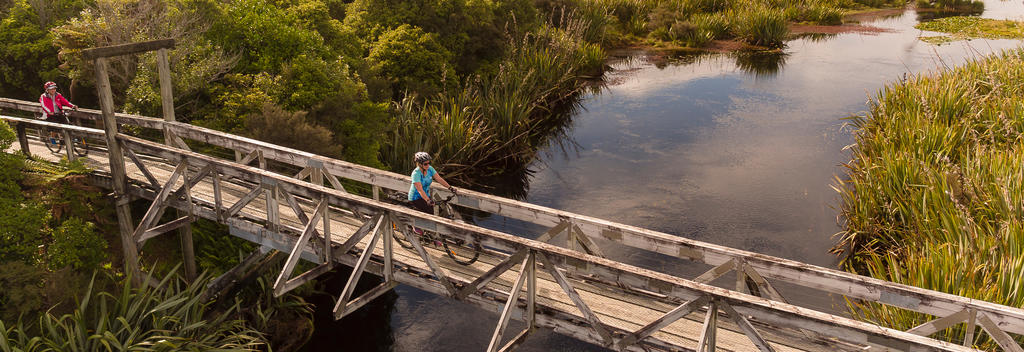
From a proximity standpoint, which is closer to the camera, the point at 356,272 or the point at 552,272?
the point at 552,272

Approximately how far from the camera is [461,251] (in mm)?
9648

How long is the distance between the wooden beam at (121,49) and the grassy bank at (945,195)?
1115cm

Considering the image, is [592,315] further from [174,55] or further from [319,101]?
[174,55]

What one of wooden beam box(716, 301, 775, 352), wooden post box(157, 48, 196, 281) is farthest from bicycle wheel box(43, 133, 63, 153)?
wooden beam box(716, 301, 775, 352)

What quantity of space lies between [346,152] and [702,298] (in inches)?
395

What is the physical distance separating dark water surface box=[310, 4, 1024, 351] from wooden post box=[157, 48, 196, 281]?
253 centimetres

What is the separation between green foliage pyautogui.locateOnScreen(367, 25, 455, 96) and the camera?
62.7 feet

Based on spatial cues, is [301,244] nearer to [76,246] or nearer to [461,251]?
[461,251]

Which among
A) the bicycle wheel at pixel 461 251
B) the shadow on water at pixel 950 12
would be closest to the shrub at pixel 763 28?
the shadow on water at pixel 950 12

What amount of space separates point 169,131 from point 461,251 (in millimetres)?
5912

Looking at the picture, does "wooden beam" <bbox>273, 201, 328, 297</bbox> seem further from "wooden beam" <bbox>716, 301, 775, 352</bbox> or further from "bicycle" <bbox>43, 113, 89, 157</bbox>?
"bicycle" <bbox>43, 113, 89, 157</bbox>

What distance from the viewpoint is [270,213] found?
9.70 meters

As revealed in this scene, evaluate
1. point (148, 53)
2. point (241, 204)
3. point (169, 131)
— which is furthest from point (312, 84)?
point (241, 204)

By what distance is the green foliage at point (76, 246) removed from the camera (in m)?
10.5
